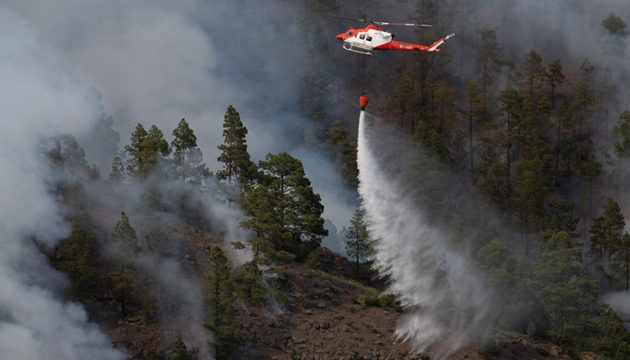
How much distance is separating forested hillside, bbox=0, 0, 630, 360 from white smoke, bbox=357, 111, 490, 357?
0.60 feet

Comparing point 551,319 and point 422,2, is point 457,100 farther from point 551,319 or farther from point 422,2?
point 551,319

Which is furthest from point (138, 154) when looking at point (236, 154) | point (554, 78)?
point (554, 78)

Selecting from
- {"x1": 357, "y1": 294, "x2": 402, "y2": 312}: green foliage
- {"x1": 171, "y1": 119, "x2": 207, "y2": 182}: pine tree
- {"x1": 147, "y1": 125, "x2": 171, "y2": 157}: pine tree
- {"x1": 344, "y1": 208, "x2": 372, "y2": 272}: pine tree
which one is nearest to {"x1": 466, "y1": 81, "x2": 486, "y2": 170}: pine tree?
{"x1": 344, "y1": 208, "x2": 372, "y2": 272}: pine tree

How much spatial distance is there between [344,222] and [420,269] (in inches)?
1173

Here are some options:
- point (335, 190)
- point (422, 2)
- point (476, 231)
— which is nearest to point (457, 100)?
point (422, 2)

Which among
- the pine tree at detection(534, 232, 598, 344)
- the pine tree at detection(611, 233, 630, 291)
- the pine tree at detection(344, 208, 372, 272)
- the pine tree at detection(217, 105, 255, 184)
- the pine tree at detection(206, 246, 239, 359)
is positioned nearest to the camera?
the pine tree at detection(206, 246, 239, 359)

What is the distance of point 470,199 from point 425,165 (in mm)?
10735

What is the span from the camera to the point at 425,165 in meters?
109

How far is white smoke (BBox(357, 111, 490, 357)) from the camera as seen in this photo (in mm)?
90250

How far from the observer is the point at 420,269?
94125 millimetres

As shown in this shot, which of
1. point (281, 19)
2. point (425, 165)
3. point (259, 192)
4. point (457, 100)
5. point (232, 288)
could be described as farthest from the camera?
point (281, 19)

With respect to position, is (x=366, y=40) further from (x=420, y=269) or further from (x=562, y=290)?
(x=562, y=290)

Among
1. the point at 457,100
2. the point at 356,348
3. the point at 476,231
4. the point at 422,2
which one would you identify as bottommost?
the point at 356,348

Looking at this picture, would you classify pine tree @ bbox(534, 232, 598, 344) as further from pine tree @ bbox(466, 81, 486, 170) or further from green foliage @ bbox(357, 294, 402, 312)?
pine tree @ bbox(466, 81, 486, 170)
